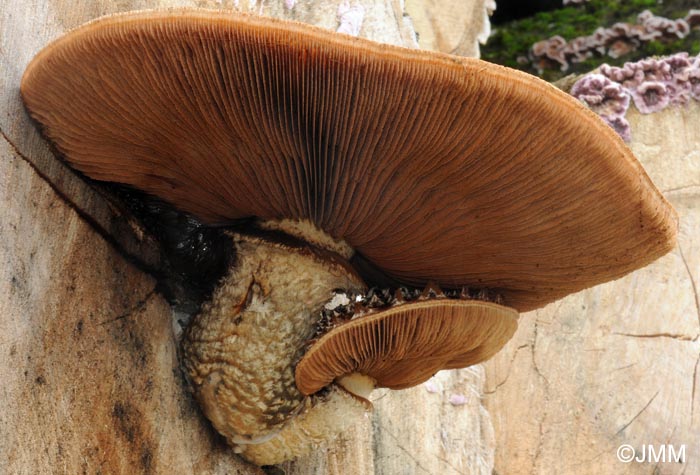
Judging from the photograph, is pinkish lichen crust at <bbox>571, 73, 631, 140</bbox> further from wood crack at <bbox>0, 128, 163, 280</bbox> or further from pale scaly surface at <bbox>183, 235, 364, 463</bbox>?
wood crack at <bbox>0, 128, 163, 280</bbox>

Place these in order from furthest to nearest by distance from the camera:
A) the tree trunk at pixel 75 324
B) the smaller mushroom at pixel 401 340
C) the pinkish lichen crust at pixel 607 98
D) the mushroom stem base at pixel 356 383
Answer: the pinkish lichen crust at pixel 607 98
the mushroom stem base at pixel 356 383
the smaller mushroom at pixel 401 340
the tree trunk at pixel 75 324

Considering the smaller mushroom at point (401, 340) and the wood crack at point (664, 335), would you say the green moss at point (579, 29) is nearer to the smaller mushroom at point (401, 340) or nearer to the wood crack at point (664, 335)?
the wood crack at point (664, 335)

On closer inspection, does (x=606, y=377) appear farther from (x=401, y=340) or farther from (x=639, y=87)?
(x=401, y=340)

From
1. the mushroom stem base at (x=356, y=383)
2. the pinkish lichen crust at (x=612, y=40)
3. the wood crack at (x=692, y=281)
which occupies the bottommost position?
the wood crack at (x=692, y=281)

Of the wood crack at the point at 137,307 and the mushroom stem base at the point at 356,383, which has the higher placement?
the wood crack at the point at 137,307

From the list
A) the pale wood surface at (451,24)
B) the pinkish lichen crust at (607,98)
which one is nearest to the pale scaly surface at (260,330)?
the pale wood surface at (451,24)

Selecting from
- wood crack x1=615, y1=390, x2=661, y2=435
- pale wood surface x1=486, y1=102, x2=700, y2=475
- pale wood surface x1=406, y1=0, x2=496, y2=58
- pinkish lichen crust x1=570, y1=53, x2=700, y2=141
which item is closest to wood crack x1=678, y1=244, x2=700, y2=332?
pale wood surface x1=486, y1=102, x2=700, y2=475
